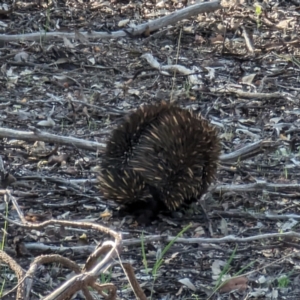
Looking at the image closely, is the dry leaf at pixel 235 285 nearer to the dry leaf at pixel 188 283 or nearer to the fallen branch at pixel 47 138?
the dry leaf at pixel 188 283

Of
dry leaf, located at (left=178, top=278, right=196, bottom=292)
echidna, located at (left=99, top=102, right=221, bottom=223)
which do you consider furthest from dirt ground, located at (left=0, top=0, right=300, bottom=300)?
echidna, located at (left=99, top=102, right=221, bottom=223)

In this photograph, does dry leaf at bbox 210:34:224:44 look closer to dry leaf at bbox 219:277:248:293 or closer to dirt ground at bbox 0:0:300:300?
dirt ground at bbox 0:0:300:300

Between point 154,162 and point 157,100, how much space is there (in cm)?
213

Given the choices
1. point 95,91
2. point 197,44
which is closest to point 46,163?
point 95,91

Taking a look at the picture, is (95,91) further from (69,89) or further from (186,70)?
(186,70)

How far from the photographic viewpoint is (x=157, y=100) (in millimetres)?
6160

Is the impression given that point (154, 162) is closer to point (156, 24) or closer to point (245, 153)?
point (245, 153)

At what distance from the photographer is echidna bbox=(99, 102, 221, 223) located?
4090mm

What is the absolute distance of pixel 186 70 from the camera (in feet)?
22.3

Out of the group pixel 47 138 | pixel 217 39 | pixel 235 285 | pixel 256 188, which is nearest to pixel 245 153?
pixel 256 188

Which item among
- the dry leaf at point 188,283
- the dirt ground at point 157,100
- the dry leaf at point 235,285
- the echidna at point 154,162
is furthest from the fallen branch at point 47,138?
the dry leaf at point 235,285

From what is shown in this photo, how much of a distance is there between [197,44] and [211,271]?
430 centimetres

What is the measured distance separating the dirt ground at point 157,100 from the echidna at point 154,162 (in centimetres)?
16

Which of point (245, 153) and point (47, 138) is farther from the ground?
point (47, 138)
